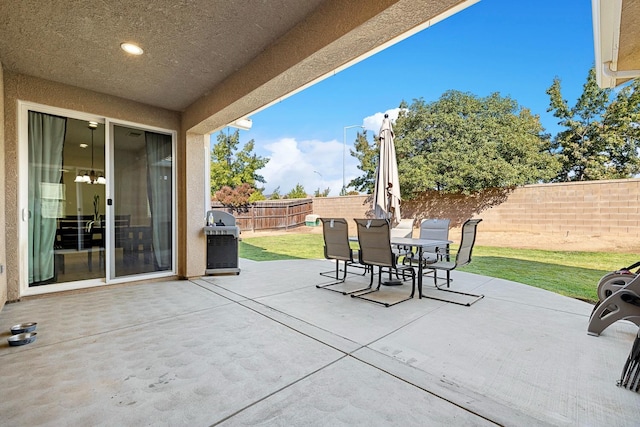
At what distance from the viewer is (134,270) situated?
4.81 m

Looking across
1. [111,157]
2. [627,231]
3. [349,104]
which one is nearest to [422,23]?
[111,157]

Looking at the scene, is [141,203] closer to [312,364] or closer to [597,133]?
[312,364]

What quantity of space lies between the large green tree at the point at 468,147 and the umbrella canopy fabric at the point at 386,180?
7.14 m

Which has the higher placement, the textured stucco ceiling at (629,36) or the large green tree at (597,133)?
the large green tree at (597,133)

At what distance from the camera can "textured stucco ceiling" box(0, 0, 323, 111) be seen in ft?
8.26

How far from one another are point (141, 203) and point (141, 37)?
2777mm

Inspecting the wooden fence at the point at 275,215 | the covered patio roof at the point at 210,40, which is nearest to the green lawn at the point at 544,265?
the covered patio roof at the point at 210,40

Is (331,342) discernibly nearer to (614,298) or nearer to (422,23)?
(614,298)

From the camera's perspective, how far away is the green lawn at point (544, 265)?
4.82 m

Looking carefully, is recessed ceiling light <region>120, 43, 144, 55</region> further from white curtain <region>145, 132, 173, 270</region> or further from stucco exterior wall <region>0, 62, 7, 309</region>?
white curtain <region>145, 132, 173, 270</region>

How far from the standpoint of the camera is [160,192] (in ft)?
16.8

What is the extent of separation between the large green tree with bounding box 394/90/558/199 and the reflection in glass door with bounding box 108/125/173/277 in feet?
31.5

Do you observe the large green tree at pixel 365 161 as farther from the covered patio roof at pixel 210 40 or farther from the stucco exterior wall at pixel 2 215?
the stucco exterior wall at pixel 2 215

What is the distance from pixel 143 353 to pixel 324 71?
3093 mm
